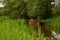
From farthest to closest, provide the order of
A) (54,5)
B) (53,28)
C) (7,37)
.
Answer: (54,5) → (53,28) → (7,37)

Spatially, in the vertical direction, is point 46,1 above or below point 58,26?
above

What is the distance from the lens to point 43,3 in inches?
155

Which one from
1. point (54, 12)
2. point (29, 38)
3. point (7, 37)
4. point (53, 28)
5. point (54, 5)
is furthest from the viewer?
point (54, 5)

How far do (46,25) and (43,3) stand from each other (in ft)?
2.19

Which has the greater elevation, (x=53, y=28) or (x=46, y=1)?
(x=46, y=1)

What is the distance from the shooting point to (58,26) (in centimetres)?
331

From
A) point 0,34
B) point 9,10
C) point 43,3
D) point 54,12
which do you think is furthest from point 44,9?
point 0,34

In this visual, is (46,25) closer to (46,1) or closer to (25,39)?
(46,1)

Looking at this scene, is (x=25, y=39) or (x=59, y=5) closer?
(x=25, y=39)

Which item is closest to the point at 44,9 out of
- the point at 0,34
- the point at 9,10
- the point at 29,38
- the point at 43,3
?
the point at 43,3

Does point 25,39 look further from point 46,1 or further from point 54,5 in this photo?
point 54,5

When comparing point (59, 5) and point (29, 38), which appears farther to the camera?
point (59, 5)

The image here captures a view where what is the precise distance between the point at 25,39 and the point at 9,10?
2285 millimetres

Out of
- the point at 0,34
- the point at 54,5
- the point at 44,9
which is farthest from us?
the point at 54,5
